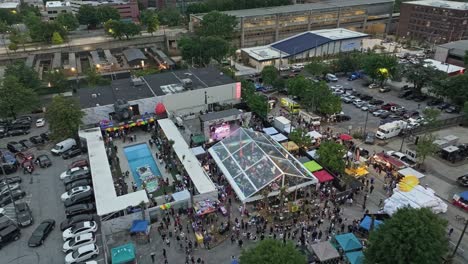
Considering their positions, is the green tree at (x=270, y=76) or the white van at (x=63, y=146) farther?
the green tree at (x=270, y=76)

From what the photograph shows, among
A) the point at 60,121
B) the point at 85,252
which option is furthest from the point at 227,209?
the point at 60,121

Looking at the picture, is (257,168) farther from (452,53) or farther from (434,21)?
(434,21)

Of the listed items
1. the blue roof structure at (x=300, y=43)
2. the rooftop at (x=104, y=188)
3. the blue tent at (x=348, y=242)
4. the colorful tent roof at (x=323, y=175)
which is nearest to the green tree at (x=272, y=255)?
the blue tent at (x=348, y=242)

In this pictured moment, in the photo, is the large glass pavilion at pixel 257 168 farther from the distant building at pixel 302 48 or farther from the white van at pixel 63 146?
the distant building at pixel 302 48

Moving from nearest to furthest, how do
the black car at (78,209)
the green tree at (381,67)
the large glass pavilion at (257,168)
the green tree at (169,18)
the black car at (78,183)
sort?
the black car at (78,209) < the large glass pavilion at (257,168) < the black car at (78,183) < the green tree at (381,67) < the green tree at (169,18)

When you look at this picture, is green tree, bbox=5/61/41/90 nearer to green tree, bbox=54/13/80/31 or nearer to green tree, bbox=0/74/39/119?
green tree, bbox=0/74/39/119

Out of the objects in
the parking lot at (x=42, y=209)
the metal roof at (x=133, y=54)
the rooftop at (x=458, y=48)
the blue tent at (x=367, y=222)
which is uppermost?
the rooftop at (x=458, y=48)

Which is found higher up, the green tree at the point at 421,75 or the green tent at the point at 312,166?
the green tree at the point at 421,75
